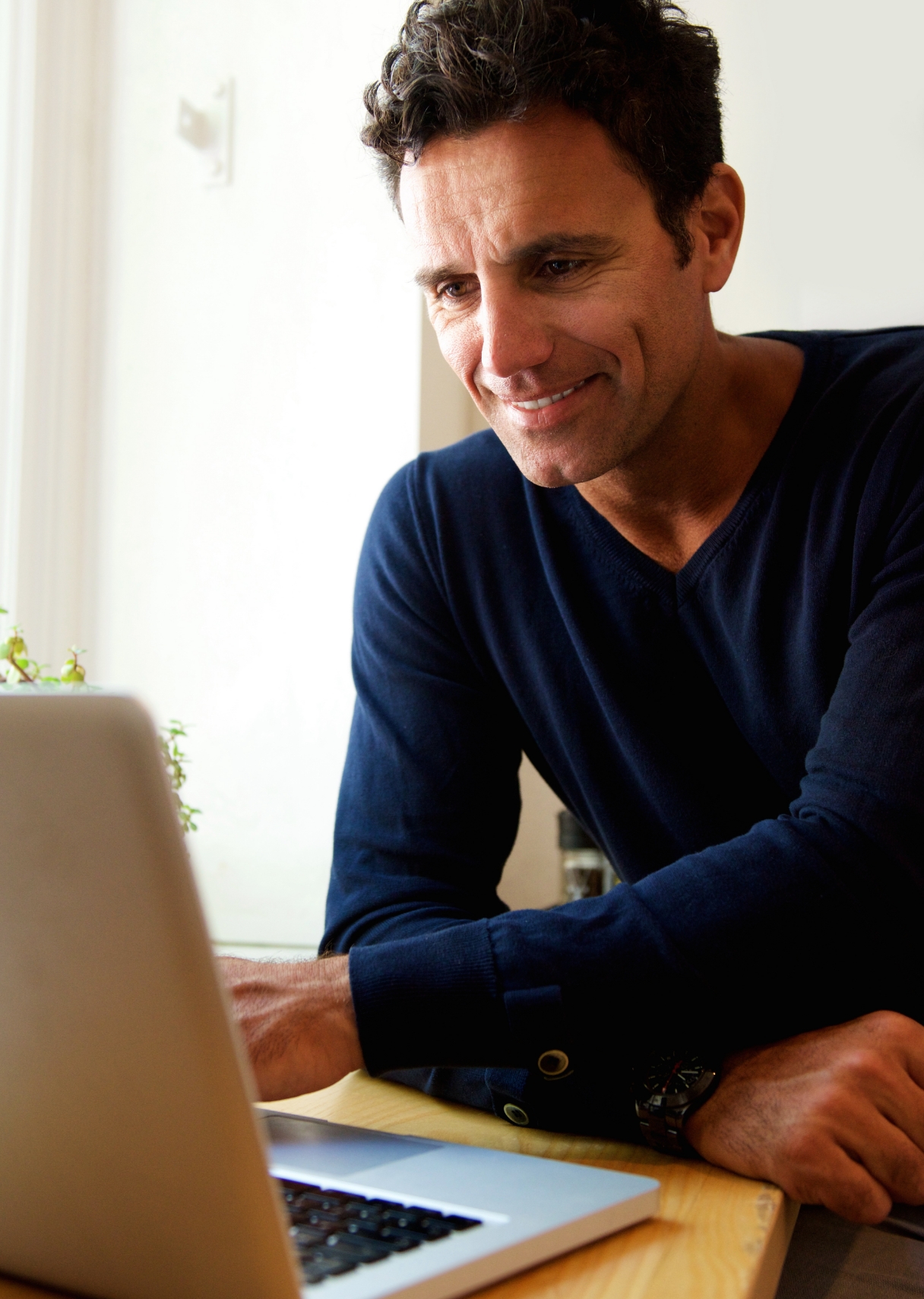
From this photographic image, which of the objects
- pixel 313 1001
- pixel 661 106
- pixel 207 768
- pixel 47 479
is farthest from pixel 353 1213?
pixel 47 479

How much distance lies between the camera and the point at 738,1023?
789 mm

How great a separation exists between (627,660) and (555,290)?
37 centimetres

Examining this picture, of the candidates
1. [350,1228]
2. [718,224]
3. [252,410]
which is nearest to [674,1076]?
[350,1228]

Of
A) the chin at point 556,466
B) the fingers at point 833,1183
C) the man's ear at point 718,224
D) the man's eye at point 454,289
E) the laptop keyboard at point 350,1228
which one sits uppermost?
the man's ear at point 718,224

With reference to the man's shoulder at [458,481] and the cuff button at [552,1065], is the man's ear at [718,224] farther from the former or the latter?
the cuff button at [552,1065]

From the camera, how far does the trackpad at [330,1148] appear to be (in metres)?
0.60

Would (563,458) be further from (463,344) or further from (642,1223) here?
(642,1223)

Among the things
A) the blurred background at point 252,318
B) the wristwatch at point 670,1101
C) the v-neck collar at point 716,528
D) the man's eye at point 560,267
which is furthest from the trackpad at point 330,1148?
the blurred background at point 252,318

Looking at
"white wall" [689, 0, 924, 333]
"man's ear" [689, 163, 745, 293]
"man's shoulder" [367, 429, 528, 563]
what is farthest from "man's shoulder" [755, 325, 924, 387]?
"white wall" [689, 0, 924, 333]

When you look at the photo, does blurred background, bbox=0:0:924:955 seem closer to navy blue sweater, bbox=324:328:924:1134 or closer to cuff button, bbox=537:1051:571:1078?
navy blue sweater, bbox=324:328:924:1134

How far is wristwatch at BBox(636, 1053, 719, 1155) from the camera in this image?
0.73 m

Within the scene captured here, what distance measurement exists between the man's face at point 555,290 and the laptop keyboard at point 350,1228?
0.78 meters

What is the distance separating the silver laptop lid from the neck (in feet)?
2.91

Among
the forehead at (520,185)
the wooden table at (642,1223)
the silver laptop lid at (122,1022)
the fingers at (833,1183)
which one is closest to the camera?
the silver laptop lid at (122,1022)
